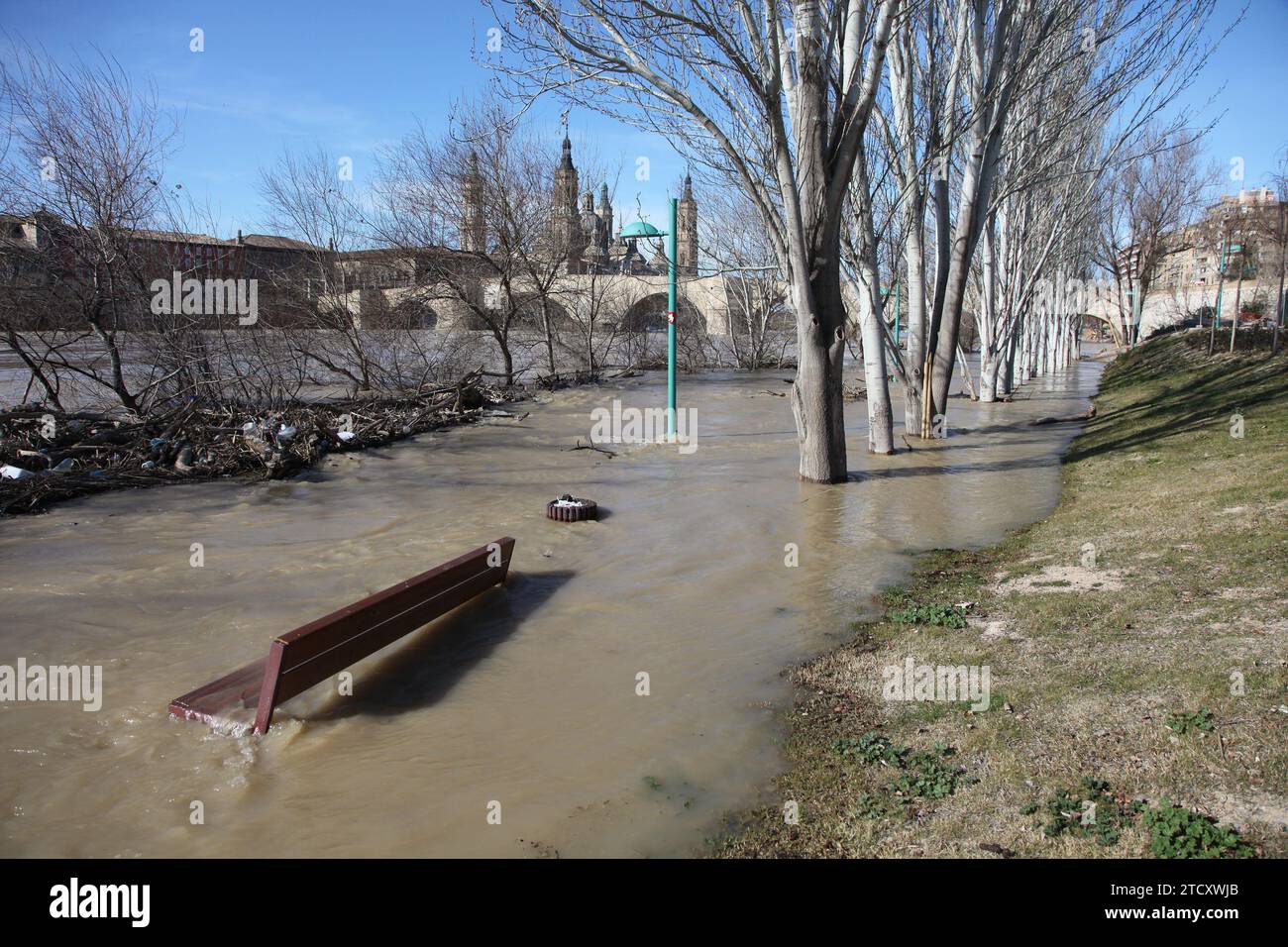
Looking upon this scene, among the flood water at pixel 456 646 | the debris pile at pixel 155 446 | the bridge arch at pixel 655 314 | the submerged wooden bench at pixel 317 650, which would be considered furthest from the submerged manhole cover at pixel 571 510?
the bridge arch at pixel 655 314

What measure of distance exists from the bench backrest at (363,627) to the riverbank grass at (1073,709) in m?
2.71

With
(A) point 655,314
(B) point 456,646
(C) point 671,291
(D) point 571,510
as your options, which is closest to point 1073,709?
(B) point 456,646

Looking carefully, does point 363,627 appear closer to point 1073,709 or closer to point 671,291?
point 1073,709

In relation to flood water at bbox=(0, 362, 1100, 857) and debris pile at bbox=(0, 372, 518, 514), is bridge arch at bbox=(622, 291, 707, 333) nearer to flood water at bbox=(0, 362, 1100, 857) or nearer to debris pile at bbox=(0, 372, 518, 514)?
debris pile at bbox=(0, 372, 518, 514)

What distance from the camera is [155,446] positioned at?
42.2 ft

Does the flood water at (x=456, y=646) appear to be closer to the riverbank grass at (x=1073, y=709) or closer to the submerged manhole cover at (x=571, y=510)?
the submerged manhole cover at (x=571, y=510)

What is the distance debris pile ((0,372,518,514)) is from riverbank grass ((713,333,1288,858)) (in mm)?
10047

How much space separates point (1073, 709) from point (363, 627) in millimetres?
4261

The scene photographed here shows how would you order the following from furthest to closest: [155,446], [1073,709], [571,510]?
1. [155,446]
2. [571,510]
3. [1073,709]

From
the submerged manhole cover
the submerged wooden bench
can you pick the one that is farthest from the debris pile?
the submerged wooden bench

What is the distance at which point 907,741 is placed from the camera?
4387 mm

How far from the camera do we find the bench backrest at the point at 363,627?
482 centimetres
